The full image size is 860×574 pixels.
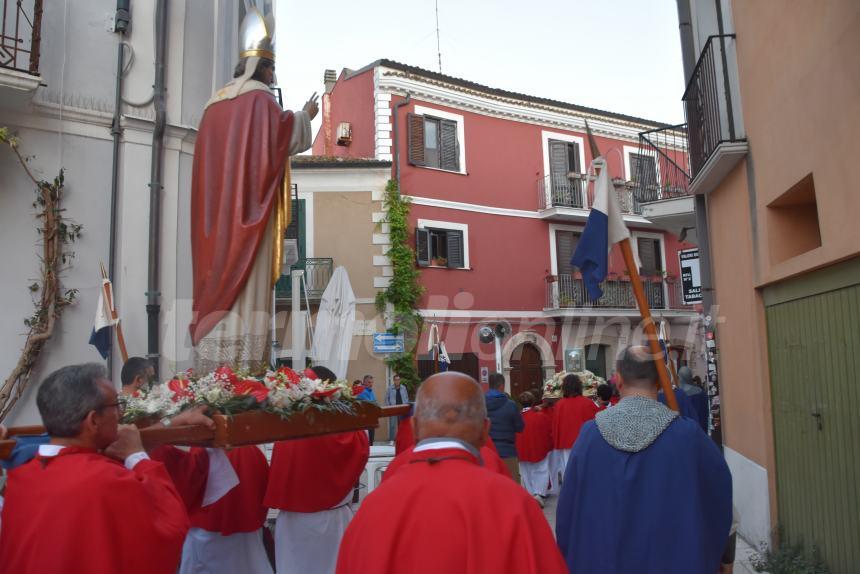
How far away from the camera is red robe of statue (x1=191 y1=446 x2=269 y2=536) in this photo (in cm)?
444

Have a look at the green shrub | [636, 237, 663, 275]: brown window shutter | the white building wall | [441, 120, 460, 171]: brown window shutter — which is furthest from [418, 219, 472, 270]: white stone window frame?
the green shrub

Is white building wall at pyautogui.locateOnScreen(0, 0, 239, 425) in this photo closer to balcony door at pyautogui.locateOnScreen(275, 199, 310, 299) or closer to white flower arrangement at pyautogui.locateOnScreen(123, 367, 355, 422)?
white flower arrangement at pyautogui.locateOnScreen(123, 367, 355, 422)

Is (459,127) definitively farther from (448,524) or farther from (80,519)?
(448,524)

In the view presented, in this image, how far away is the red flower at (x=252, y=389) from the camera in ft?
11.4

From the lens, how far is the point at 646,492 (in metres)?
3.29

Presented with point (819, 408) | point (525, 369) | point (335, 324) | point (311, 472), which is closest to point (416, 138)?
point (525, 369)

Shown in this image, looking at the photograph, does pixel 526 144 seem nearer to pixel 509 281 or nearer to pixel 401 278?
pixel 509 281

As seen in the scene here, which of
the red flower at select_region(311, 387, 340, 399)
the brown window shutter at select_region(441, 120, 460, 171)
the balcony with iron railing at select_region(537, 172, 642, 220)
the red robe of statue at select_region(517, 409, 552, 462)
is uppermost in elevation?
the brown window shutter at select_region(441, 120, 460, 171)

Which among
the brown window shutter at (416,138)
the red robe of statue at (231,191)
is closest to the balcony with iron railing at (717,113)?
the red robe of statue at (231,191)

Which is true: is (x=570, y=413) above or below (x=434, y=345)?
below

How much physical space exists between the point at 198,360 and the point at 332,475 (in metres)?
1.11

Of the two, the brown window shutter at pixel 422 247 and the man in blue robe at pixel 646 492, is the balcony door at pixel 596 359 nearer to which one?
the brown window shutter at pixel 422 247

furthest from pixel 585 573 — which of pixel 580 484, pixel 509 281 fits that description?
pixel 509 281

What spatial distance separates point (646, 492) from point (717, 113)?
18.5ft
